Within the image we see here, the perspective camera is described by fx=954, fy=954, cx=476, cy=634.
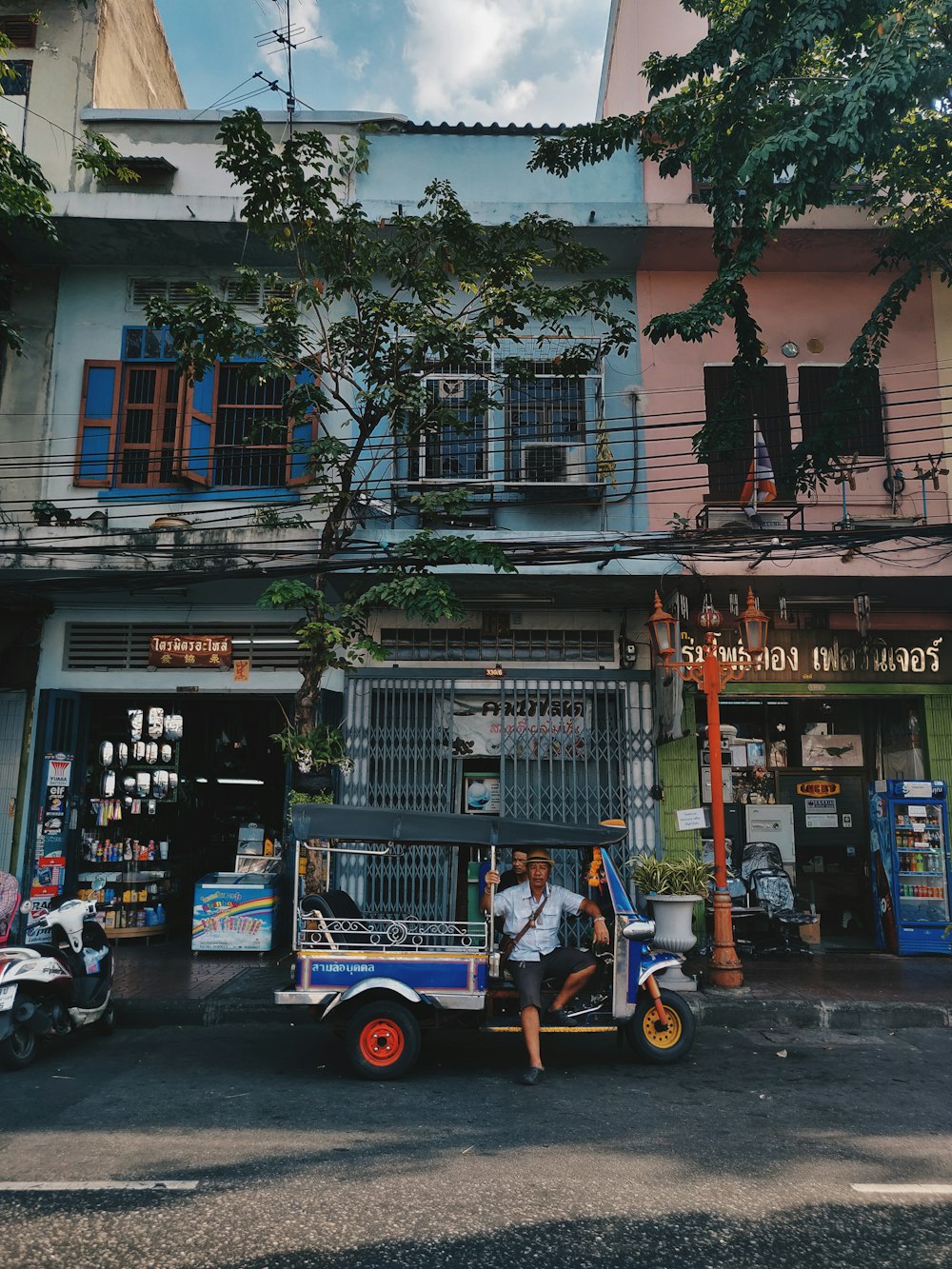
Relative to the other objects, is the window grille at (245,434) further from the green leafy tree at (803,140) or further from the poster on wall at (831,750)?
the poster on wall at (831,750)

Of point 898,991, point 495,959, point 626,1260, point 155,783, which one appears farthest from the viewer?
point 155,783

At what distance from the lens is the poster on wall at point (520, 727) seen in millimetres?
11734

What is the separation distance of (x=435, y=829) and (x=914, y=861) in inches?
283

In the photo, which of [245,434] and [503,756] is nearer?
[503,756]

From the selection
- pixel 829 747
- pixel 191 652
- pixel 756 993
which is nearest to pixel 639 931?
pixel 756 993

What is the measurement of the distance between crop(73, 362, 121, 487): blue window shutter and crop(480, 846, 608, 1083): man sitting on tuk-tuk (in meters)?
7.51

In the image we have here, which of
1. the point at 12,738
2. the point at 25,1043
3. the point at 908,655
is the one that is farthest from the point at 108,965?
the point at 908,655

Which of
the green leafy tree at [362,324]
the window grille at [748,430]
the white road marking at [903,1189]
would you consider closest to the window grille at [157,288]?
the green leafy tree at [362,324]

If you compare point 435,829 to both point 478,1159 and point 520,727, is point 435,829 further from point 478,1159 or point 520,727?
point 520,727

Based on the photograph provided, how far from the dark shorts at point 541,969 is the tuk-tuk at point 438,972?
153 millimetres

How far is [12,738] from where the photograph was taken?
11508 mm

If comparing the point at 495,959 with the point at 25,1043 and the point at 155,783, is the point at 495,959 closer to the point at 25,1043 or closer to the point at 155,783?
the point at 25,1043

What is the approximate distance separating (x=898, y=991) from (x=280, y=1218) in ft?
23.9

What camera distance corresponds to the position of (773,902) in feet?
37.6
